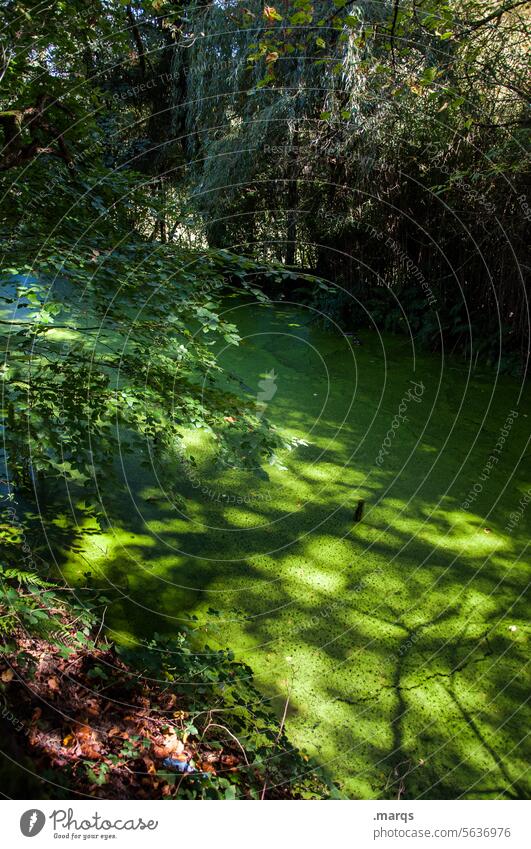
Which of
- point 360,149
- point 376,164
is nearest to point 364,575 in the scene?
point 376,164

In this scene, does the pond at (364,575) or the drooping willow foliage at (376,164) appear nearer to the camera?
the pond at (364,575)

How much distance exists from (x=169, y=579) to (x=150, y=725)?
115cm

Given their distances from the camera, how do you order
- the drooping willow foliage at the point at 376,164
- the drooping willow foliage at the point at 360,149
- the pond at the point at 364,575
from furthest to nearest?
1. the drooping willow foliage at the point at 376,164
2. the drooping willow foliage at the point at 360,149
3. the pond at the point at 364,575

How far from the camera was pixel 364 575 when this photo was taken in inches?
134

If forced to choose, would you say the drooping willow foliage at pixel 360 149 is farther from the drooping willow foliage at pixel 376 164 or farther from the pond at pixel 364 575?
the pond at pixel 364 575

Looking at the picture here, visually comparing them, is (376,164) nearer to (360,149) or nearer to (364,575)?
(360,149)

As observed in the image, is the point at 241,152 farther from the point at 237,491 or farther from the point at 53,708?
the point at 53,708

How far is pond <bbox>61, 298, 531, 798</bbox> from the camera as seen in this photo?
2.49m

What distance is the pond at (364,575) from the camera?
2494 millimetres

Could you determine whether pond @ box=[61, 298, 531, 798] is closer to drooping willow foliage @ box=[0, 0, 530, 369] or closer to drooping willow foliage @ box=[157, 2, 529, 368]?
drooping willow foliage @ box=[157, 2, 529, 368]

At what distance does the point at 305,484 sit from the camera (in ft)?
13.8

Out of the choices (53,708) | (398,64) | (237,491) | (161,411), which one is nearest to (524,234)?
(398,64)

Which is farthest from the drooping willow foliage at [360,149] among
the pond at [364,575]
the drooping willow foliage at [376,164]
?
the pond at [364,575]
